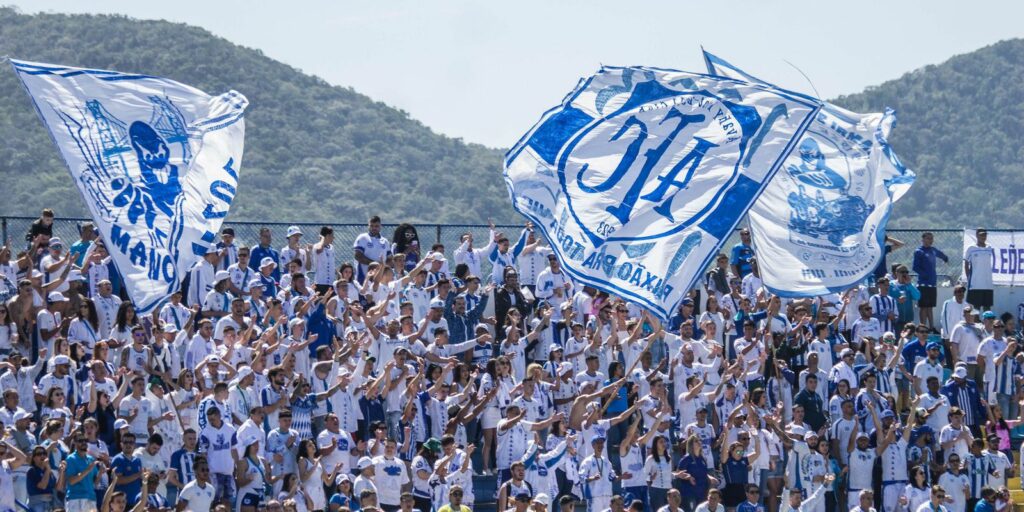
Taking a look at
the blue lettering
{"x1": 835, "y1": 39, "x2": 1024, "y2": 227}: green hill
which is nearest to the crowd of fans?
the blue lettering

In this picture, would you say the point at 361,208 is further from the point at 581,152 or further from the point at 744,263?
the point at 581,152

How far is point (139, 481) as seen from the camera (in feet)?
66.7

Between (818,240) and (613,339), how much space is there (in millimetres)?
5837

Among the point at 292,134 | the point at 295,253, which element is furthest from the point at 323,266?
the point at 292,134

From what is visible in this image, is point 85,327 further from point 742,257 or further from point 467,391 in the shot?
point 742,257

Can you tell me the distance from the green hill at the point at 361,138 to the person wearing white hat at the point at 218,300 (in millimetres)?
45363

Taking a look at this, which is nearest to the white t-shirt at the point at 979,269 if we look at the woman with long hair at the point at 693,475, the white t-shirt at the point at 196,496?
the woman with long hair at the point at 693,475

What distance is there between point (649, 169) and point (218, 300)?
26.8 feet

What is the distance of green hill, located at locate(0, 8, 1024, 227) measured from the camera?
255 feet

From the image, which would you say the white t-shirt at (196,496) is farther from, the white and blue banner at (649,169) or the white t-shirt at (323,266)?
the white t-shirt at (323,266)

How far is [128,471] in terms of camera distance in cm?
2020

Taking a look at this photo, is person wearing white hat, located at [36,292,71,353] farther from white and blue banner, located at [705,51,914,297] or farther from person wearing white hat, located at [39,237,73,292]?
white and blue banner, located at [705,51,914,297]

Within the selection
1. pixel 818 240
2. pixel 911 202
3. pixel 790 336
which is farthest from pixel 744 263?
pixel 911 202

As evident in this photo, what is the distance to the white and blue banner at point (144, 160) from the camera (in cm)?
1738
